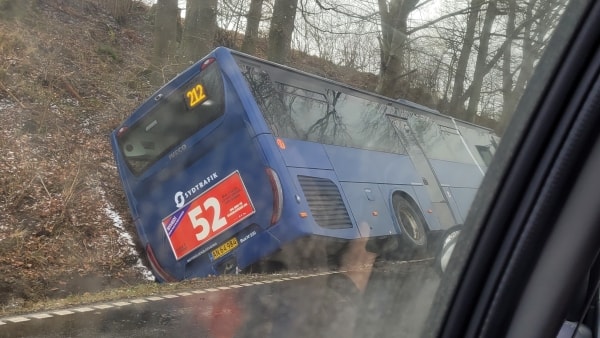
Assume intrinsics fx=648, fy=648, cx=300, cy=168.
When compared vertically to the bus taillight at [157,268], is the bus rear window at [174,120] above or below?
above

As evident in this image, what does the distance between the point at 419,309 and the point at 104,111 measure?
14.1m

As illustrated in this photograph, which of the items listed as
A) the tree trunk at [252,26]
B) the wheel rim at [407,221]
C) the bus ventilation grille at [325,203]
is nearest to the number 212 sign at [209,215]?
the bus ventilation grille at [325,203]

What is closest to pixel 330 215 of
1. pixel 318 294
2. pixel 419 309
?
pixel 318 294

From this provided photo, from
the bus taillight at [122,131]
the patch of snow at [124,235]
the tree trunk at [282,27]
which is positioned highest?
the tree trunk at [282,27]

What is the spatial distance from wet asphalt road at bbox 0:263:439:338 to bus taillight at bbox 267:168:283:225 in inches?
32.1

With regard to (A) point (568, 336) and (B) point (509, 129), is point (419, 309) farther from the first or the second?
(B) point (509, 129)

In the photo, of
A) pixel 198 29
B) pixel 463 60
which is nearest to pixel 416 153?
pixel 463 60

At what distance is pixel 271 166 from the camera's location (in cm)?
748

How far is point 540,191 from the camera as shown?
166cm

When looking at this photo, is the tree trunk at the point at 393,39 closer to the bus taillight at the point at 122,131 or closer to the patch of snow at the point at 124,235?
the bus taillight at the point at 122,131

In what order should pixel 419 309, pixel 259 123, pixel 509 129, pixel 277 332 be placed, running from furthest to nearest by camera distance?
pixel 259 123 → pixel 277 332 → pixel 419 309 → pixel 509 129

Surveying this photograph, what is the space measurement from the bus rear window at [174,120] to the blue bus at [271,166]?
0.05 ft

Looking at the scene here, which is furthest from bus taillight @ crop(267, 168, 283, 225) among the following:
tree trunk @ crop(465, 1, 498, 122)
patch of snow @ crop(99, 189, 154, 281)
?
tree trunk @ crop(465, 1, 498, 122)

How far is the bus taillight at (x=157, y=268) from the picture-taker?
8894mm
